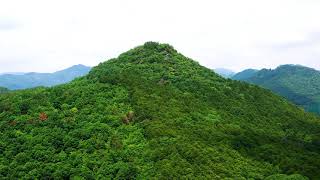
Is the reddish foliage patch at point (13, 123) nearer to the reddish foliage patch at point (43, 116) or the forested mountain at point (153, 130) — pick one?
the forested mountain at point (153, 130)

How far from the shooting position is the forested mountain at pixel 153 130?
5266 cm

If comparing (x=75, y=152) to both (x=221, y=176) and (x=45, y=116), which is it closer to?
(x=45, y=116)

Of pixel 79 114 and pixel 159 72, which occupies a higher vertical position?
pixel 159 72

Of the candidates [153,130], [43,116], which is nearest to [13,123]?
[43,116]

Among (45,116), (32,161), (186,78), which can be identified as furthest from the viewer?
(186,78)

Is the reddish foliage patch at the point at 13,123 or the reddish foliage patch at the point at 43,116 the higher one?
the reddish foliage patch at the point at 43,116

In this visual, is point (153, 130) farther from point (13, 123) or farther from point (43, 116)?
point (13, 123)

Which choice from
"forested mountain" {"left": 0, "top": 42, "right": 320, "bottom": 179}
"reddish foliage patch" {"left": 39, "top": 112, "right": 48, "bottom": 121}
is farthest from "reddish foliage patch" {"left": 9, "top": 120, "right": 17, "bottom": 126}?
"reddish foliage patch" {"left": 39, "top": 112, "right": 48, "bottom": 121}

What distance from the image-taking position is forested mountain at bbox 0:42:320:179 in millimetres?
52656

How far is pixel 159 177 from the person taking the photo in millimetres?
48688

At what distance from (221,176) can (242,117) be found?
22.3 meters

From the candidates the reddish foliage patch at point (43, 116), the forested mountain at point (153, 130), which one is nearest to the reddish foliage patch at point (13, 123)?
the forested mountain at point (153, 130)

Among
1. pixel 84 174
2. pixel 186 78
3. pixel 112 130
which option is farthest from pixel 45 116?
pixel 186 78

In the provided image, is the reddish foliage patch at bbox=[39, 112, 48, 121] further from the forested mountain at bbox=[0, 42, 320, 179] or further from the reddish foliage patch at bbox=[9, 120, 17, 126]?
the reddish foliage patch at bbox=[9, 120, 17, 126]
